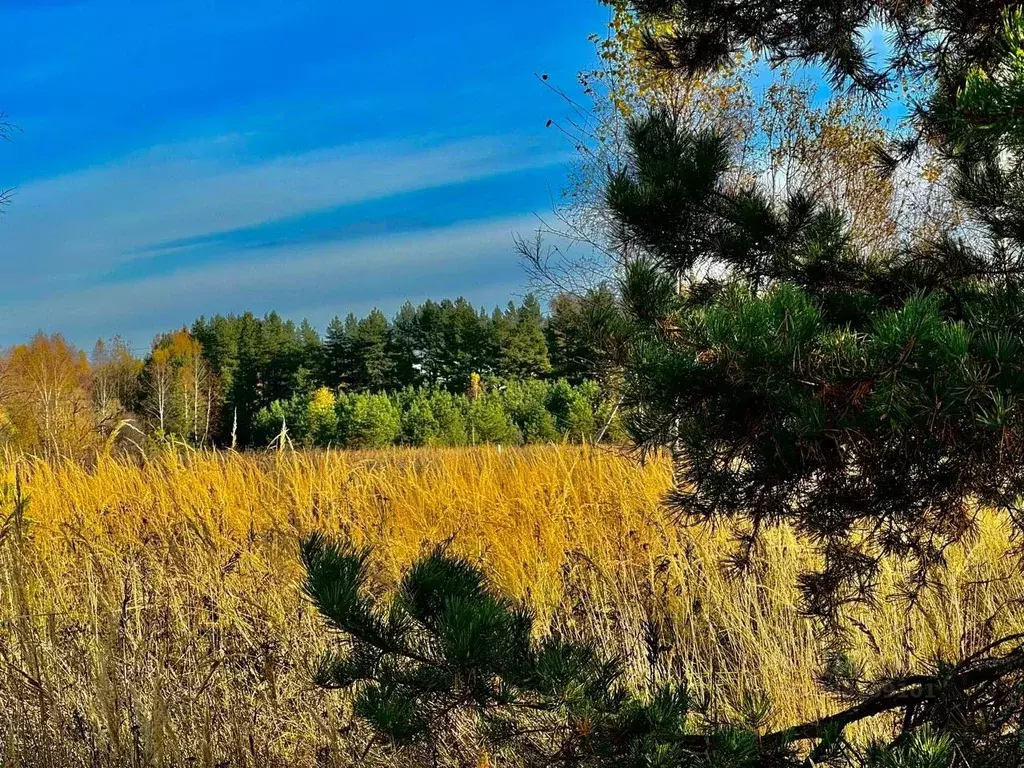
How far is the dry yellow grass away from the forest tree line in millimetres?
812

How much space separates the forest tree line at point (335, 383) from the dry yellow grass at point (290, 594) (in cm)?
81

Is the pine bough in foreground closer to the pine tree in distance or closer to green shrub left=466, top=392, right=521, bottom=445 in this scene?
the pine tree in distance

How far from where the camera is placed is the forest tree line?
838cm

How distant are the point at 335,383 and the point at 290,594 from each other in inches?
1421

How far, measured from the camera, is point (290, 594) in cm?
316

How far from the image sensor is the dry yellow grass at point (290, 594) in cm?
261

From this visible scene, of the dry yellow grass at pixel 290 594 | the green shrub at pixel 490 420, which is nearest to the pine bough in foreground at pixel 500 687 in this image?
the dry yellow grass at pixel 290 594

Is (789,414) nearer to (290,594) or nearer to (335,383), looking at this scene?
(290,594)

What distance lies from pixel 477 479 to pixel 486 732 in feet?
10.4

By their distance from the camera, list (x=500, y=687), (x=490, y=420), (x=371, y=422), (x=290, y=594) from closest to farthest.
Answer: (x=500, y=687) < (x=290, y=594) < (x=490, y=420) < (x=371, y=422)

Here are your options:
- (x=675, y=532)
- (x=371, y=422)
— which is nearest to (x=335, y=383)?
(x=371, y=422)

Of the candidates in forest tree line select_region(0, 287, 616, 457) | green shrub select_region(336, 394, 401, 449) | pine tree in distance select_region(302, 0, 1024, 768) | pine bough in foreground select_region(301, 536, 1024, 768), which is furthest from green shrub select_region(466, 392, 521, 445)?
pine bough in foreground select_region(301, 536, 1024, 768)

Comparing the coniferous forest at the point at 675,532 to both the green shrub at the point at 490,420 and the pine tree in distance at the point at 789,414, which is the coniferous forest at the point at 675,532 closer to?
the pine tree in distance at the point at 789,414

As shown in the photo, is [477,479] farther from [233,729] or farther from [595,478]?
[233,729]
